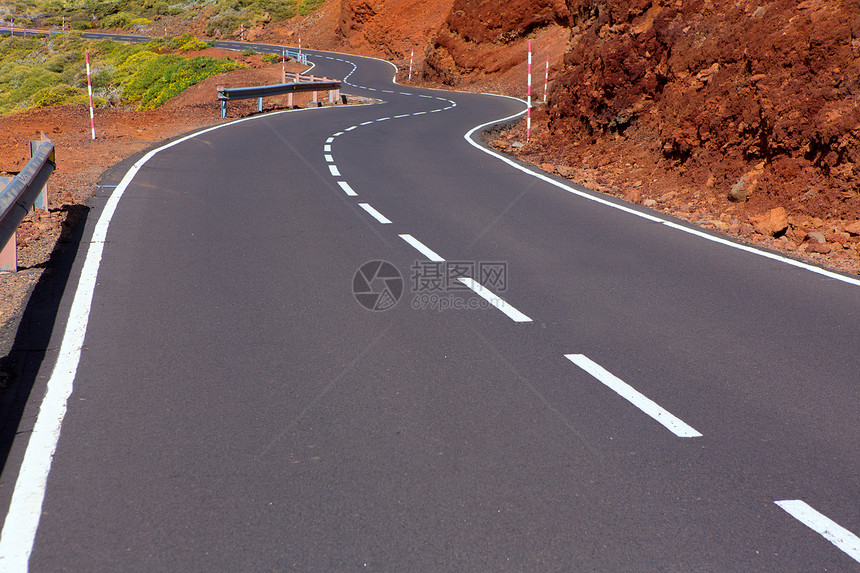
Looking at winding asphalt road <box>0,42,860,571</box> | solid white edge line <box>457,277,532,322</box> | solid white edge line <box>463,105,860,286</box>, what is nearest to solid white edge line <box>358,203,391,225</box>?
winding asphalt road <box>0,42,860,571</box>

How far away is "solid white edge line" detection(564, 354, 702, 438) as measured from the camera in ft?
13.9

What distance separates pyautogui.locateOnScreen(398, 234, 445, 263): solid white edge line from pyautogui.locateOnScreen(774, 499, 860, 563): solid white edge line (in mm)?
4704

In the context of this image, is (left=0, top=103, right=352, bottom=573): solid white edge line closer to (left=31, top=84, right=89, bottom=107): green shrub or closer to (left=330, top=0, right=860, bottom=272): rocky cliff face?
(left=330, top=0, right=860, bottom=272): rocky cliff face

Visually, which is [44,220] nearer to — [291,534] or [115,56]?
→ [291,534]

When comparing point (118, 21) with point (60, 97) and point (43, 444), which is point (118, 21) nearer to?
point (60, 97)

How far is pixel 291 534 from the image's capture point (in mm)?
3246

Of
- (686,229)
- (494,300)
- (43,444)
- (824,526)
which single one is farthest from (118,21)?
(824,526)

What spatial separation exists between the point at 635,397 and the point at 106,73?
4632 cm

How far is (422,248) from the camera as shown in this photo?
8.36 metres

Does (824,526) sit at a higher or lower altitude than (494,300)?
higher

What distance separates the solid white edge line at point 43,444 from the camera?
3.14 m

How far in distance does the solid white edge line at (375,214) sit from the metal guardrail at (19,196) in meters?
3.65

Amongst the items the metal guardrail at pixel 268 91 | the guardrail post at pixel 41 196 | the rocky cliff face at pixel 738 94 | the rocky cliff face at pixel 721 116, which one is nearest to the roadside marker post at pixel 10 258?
the guardrail post at pixel 41 196

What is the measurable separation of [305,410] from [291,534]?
121cm
